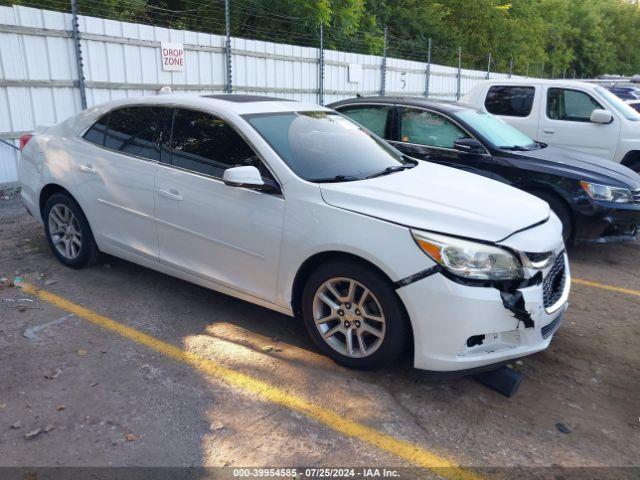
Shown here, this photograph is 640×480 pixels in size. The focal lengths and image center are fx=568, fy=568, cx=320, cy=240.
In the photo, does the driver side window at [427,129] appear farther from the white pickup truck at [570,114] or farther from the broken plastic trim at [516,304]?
the broken plastic trim at [516,304]

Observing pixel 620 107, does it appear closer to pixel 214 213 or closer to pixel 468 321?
pixel 468 321

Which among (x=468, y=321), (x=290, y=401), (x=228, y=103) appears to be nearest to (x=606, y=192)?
(x=468, y=321)

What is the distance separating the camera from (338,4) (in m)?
17.2

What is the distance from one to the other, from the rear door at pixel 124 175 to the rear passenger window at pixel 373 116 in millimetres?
3136

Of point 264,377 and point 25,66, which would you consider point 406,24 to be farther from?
point 264,377

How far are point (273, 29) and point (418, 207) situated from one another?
1401 cm

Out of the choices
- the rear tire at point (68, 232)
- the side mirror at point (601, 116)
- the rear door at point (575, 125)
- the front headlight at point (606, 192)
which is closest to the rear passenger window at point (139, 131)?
the rear tire at point (68, 232)

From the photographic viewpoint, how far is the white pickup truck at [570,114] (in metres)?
8.37

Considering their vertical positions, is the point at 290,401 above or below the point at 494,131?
below

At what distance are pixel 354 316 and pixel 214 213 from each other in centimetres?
126

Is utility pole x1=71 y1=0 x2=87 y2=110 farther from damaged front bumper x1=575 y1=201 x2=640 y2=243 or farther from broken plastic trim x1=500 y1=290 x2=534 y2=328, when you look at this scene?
broken plastic trim x1=500 y1=290 x2=534 y2=328

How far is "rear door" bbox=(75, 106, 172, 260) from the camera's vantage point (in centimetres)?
446

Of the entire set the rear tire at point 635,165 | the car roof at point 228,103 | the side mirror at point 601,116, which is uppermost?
the car roof at point 228,103

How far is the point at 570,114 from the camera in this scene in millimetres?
8734
